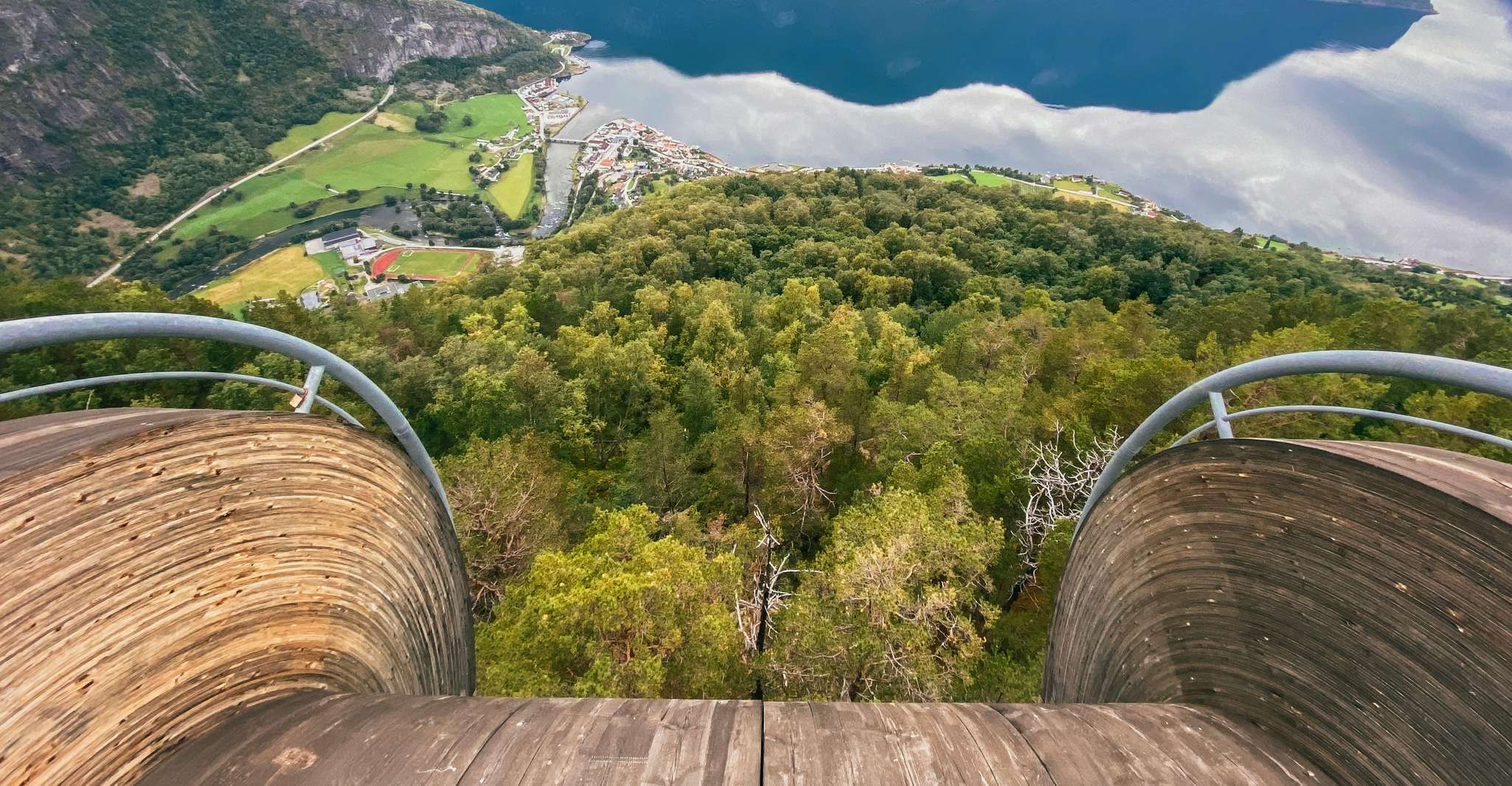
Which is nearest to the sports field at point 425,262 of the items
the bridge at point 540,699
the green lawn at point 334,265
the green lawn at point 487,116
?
the green lawn at point 334,265

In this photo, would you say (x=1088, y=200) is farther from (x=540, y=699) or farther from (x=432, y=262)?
(x=540, y=699)

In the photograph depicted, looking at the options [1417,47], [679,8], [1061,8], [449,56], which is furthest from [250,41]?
[1417,47]

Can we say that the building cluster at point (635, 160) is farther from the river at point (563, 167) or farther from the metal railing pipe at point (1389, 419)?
the metal railing pipe at point (1389, 419)

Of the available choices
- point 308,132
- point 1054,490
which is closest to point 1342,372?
point 1054,490

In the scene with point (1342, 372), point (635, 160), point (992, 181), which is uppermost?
point (635, 160)

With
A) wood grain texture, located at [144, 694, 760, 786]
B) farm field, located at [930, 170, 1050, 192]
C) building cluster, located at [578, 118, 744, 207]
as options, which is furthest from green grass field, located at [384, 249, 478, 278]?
wood grain texture, located at [144, 694, 760, 786]

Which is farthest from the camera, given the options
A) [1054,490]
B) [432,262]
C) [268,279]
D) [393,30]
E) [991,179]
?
[393,30]

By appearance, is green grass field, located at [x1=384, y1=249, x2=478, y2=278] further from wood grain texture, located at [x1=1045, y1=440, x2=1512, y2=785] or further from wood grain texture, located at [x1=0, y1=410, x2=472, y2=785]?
wood grain texture, located at [x1=1045, y1=440, x2=1512, y2=785]
